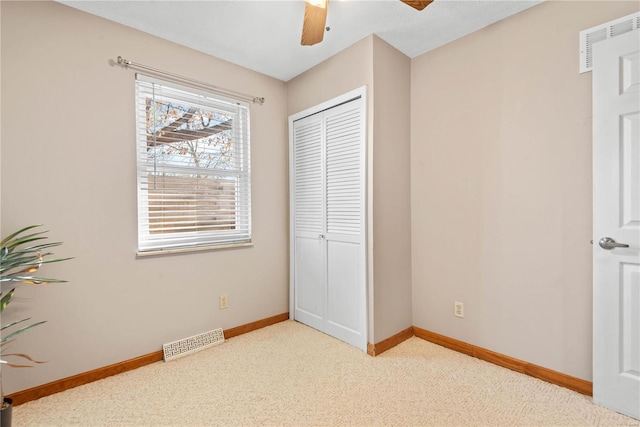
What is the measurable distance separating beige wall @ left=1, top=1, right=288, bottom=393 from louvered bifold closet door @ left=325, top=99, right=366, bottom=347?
106cm

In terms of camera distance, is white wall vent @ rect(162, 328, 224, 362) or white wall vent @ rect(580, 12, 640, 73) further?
white wall vent @ rect(162, 328, 224, 362)

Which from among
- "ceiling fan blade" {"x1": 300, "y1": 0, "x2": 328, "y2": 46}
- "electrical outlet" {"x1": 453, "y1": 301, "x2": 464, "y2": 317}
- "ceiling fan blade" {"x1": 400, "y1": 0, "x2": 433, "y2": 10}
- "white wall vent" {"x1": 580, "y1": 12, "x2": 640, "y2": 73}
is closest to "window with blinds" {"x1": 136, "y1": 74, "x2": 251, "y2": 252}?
"ceiling fan blade" {"x1": 300, "y1": 0, "x2": 328, "y2": 46}

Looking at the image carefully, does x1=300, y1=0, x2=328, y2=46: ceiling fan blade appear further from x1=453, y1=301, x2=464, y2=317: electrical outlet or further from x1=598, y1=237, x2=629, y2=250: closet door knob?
x1=453, y1=301, x2=464, y2=317: electrical outlet

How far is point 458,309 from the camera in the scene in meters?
2.44

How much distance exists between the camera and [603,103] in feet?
5.62

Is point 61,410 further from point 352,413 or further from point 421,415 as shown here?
point 421,415

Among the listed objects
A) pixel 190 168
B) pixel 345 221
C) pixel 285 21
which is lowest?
pixel 345 221

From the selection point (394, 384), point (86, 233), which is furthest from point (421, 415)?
point (86, 233)

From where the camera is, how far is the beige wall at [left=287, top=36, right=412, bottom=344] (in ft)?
7.86

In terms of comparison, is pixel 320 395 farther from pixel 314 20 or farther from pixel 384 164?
pixel 314 20

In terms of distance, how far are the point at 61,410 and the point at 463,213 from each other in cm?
291

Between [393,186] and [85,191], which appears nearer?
[85,191]

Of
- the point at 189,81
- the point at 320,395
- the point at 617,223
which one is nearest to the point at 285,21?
the point at 189,81

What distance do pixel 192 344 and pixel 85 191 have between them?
4.56ft
